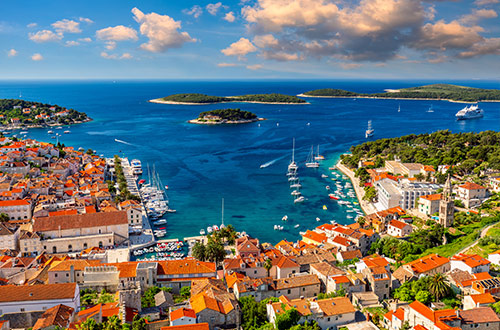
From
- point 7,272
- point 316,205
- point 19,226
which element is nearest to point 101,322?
point 7,272

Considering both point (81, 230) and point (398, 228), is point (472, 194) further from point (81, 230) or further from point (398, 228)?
point (81, 230)

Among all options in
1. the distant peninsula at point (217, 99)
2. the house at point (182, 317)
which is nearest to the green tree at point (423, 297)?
the house at point (182, 317)

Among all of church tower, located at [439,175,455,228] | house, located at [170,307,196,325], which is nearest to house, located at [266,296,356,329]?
house, located at [170,307,196,325]

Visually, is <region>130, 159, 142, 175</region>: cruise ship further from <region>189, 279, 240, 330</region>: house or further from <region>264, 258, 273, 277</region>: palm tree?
<region>189, 279, 240, 330</region>: house

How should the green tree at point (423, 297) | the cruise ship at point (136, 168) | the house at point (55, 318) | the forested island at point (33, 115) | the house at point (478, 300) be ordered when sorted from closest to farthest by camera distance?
1. the house at point (55, 318)
2. the house at point (478, 300)
3. the green tree at point (423, 297)
4. the cruise ship at point (136, 168)
5. the forested island at point (33, 115)

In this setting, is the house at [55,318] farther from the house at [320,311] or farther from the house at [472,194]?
the house at [472,194]

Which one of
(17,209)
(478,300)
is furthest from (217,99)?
(478,300)

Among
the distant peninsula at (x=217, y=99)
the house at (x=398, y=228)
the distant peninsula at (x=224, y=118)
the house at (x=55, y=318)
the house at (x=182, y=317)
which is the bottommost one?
the house at (x=398, y=228)

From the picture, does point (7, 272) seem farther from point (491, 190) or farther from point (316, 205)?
point (491, 190)
